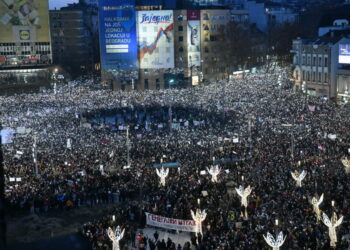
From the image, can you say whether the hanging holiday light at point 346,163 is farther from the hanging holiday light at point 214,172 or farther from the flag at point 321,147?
the hanging holiday light at point 214,172

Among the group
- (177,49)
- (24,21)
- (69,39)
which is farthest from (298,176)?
(69,39)

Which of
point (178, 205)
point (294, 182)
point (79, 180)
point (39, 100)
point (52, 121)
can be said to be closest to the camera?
point (178, 205)

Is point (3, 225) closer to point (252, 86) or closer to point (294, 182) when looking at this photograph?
point (294, 182)

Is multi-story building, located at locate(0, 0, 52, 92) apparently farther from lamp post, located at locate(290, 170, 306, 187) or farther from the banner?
the banner

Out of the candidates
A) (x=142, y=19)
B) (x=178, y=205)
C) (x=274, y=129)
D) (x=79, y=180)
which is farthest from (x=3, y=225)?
(x=142, y=19)

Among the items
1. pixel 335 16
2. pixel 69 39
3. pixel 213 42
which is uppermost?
pixel 335 16

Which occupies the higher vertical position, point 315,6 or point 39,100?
point 315,6

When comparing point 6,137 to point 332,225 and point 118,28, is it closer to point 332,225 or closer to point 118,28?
point 332,225
